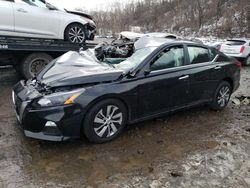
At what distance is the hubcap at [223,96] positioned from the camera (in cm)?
578

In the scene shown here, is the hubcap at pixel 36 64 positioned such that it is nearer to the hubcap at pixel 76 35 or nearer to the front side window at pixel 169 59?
the hubcap at pixel 76 35

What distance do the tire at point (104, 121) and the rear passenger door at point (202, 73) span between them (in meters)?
1.58

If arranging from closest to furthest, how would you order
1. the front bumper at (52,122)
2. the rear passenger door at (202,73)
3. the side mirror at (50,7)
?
the front bumper at (52,122), the rear passenger door at (202,73), the side mirror at (50,7)

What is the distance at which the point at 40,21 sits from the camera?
7297 mm

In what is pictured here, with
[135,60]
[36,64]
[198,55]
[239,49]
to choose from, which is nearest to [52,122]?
[135,60]

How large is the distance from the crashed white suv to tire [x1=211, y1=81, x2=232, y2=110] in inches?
330

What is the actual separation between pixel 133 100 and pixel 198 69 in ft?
5.20

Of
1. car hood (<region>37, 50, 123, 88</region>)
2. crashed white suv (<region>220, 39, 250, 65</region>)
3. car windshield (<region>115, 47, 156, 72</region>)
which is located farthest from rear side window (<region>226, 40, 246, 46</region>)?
car hood (<region>37, 50, 123, 88</region>)

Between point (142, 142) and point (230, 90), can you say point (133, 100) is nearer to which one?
point (142, 142)

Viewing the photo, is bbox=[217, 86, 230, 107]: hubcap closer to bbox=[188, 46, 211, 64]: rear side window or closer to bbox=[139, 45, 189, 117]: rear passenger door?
bbox=[188, 46, 211, 64]: rear side window

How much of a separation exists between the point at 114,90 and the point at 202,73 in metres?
1.97

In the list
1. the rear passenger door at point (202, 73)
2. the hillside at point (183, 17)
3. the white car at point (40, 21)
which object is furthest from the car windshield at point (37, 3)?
the hillside at point (183, 17)

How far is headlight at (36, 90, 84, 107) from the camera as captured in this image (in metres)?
3.87

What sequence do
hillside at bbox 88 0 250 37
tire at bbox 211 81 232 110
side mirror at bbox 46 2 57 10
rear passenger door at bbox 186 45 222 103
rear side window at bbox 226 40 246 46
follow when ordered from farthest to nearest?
hillside at bbox 88 0 250 37
rear side window at bbox 226 40 246 46
side mirror at bbox 46 2 57 10
tire at bbox 211 81 232 110
rear passenger door at bbox 186 45 222 103
